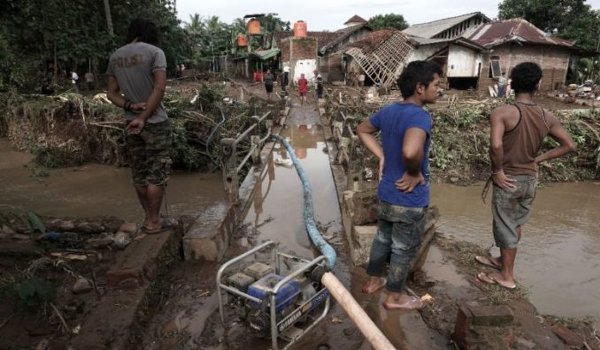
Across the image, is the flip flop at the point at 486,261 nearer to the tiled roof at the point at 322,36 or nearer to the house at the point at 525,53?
the house at the point at 525,53

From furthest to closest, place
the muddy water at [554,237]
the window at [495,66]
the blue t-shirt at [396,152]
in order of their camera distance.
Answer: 1. the window at [495,66]
2. the muddy water at [554,237]
3. the blue t-shirt at [396,152]

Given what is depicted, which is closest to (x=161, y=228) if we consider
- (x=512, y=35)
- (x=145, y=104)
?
(x=145, y=104)

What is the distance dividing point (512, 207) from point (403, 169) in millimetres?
1284

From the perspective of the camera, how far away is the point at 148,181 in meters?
3.61

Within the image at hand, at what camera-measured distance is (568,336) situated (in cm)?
306

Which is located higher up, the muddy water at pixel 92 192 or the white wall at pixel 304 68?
the white wall at pixel 304 68

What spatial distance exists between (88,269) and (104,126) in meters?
7.36

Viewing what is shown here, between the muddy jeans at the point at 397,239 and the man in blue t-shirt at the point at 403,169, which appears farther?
the muddy jeans at the point at 397,239

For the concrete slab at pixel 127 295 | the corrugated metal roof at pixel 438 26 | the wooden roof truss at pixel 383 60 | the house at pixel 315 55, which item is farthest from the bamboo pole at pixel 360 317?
the corrugated metal roof at pixel 438 26

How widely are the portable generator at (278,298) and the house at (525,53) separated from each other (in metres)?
23.0

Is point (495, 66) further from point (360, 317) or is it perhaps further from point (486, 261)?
point (360, 317)

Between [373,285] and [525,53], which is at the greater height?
[525,53]

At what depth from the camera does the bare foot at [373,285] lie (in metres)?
3.29

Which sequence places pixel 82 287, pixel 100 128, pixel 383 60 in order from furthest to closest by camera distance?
pixel 383 60
pixel 100 128
pixel 82 287
